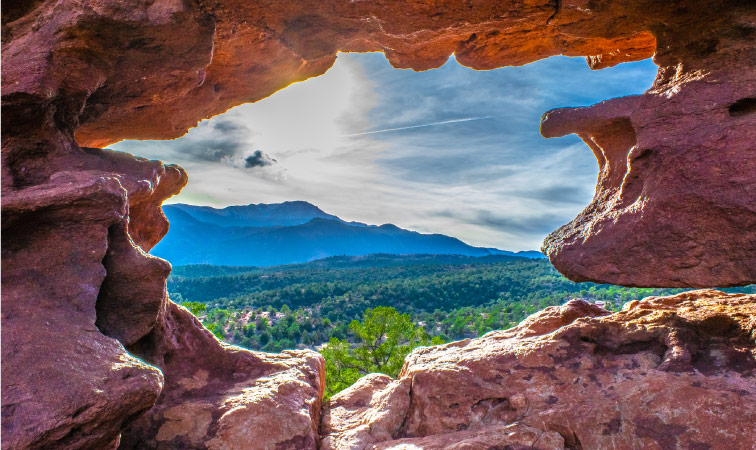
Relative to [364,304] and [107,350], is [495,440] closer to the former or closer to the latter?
[107,350]

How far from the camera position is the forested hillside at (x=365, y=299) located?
33.9m

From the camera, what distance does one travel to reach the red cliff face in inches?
201

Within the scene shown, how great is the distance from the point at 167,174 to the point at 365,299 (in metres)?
38.0

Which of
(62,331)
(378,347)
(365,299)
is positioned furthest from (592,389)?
(365,299)

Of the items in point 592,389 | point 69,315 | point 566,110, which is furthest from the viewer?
point 566,110

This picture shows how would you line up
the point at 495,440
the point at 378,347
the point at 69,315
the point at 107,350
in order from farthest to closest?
the point at 378,347, the point at 495,440, the point at 69,315, the point at 107,350

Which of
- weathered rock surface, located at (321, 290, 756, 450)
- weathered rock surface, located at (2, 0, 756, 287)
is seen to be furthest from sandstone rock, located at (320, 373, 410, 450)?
weathered rock surface, located at (2, 0, 756, 287)

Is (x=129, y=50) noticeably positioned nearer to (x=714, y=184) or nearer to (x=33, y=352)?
(x=33, y=352)

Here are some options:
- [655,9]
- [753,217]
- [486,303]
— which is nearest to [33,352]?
[753,217]

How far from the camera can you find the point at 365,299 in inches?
1820

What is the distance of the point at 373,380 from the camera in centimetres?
949

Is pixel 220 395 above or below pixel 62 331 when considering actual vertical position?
below

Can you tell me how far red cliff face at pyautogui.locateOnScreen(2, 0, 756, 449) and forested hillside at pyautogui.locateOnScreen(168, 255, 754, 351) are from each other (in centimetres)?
1899

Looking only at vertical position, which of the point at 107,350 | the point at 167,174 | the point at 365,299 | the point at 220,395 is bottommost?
the point at 365,299
